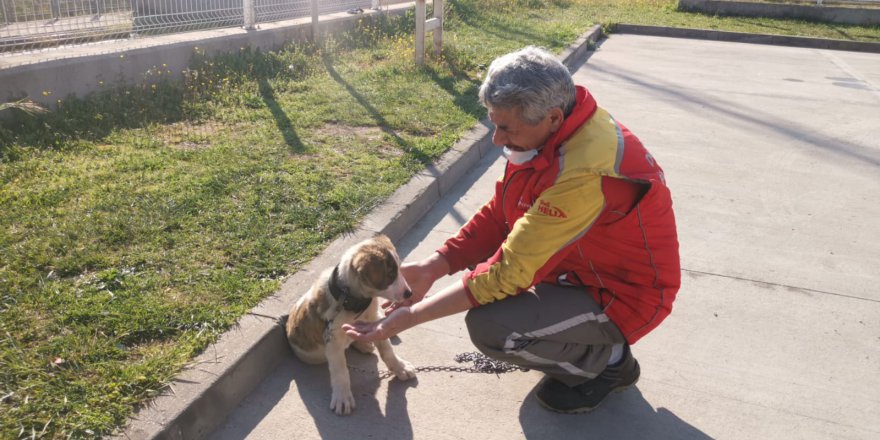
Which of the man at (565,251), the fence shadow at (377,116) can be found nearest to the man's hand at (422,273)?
→ the man at (565,251)

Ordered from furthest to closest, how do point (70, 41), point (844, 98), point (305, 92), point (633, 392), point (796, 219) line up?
point (844, 98), point (305, 92), point (70, 41), point (796, 219), point (633, 392)

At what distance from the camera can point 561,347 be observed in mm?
3174

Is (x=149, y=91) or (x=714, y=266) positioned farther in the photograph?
(x=149, y=91)

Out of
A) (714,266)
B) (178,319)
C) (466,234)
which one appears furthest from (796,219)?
(178,319)

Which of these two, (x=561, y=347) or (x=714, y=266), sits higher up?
(x=561, y=347)

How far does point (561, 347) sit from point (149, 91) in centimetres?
588

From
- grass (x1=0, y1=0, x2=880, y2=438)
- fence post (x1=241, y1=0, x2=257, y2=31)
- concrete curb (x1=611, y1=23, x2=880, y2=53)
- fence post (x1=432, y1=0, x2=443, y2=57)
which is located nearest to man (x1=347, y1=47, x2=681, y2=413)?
grass (x1=0, y1=0, x2=880, y2=438)

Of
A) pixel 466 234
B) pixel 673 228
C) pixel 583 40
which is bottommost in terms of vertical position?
pixel 583 40

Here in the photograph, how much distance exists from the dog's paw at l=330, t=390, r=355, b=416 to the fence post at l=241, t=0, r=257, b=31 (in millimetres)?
7418

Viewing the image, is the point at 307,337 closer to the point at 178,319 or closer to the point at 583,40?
the point at 178,319

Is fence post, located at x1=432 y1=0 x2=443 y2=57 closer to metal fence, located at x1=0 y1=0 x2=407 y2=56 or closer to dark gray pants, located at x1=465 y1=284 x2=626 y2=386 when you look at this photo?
metal fence, located at x1=0 y1=0 x2=407 y2=56

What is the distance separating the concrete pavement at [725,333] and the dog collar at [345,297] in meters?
0.48

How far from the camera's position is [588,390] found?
10.8ft

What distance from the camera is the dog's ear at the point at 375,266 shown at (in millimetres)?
3205
